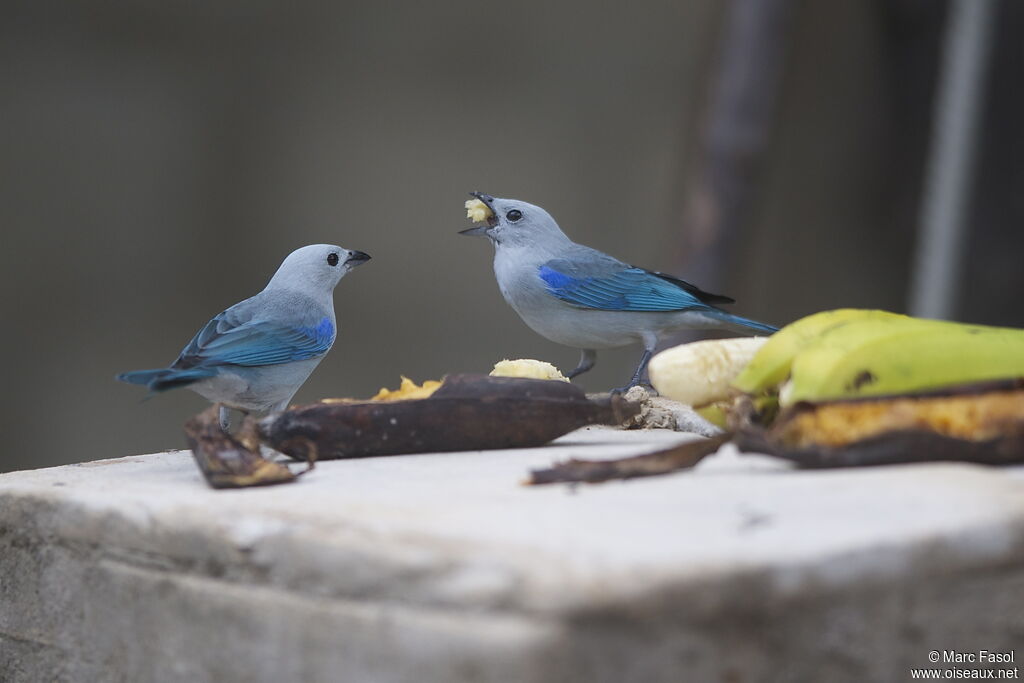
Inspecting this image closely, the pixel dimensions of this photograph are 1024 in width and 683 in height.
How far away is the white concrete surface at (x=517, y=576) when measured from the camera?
3.94 feet

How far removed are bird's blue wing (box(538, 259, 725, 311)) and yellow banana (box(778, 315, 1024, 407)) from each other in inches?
36.7

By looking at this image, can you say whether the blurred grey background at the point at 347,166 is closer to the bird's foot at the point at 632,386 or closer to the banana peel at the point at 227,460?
the bird's foot at the point at 632,386

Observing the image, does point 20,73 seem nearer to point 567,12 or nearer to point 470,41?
point 470,41

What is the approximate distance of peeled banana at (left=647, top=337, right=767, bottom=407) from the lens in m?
2.16

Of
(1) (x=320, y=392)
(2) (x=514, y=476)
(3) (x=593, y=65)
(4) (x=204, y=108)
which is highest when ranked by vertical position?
(3) (x=593, y=65)

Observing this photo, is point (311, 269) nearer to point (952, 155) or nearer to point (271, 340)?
point (271, 340)

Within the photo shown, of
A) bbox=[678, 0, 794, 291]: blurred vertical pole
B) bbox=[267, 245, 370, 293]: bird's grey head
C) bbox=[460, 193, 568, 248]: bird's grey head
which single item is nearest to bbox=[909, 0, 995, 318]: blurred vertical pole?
bbox=[678, 0, 794, 291]: blurred vertical pole

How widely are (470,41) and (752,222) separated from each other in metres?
1.50

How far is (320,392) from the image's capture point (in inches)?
196

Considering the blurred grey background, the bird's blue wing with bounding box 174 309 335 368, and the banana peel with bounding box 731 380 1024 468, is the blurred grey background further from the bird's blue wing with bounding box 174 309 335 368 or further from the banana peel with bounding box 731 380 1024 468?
the banana peel with bounding box 731 380 1024 468

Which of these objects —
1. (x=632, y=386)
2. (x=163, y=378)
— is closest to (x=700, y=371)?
(x=632, y=386)

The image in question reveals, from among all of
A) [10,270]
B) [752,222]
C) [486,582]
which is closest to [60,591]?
[486,582]

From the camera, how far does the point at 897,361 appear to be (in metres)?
1.89

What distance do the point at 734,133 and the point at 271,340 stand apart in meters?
3.14
